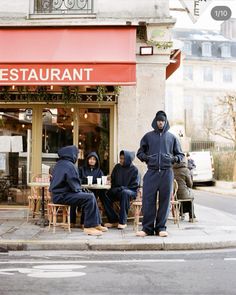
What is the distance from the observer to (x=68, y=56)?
1050 centimetres

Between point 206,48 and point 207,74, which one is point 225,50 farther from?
point 207,74

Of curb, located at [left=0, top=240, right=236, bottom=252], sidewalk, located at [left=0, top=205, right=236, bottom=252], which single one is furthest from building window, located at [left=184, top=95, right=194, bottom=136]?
curb, located at [left=0, top=240, right=236, bottom=252]

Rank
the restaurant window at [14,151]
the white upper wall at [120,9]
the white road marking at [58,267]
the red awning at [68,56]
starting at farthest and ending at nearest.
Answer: the restaurant window at [14,151], the white upper wall at [120,9], the red awning at [68,56], the white road marking at [58,267]

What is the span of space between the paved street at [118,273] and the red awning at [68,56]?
3400 millimetres

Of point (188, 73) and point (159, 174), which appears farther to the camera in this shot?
point (188, 73)

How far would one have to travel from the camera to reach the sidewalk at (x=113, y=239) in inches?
343

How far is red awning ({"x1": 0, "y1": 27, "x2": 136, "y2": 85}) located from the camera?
10.2 metres

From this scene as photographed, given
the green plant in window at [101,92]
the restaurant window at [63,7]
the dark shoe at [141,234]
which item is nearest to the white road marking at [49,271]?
the dark shoe at [141,234]

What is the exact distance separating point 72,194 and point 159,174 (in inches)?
61.5

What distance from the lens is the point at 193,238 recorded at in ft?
30.4

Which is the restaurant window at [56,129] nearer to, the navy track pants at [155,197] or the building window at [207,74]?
the navy track pants at [155,197]

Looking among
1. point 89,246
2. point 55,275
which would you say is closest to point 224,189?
point 89,246

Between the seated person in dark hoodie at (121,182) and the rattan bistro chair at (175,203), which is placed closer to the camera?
the seated person in dark hoodie at (121,182)

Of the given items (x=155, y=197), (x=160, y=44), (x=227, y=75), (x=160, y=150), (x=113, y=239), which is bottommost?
(x=113, y=239)
